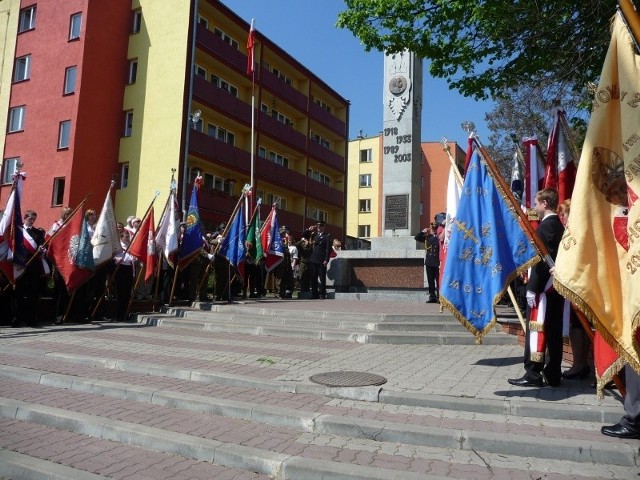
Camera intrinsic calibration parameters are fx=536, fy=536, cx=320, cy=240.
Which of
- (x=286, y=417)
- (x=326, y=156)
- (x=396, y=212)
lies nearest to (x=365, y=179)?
(x=326, y=156)

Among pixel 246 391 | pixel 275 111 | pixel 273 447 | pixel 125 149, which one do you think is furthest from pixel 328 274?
pixel 275 111

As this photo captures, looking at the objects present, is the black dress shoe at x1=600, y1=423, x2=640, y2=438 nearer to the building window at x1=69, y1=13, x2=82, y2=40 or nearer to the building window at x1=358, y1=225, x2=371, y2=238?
the building window at x1=69, y1=13, x2=82, y2=40

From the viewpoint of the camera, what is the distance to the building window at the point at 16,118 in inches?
1147

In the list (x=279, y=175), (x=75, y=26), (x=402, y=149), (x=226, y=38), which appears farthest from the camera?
(x=279, y=175)

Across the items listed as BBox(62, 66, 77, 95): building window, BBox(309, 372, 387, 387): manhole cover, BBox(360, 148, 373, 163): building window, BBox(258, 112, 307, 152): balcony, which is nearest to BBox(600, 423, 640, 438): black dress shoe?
BBox(309, 372, 387, 387): manhole cover

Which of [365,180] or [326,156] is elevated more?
[365,180]

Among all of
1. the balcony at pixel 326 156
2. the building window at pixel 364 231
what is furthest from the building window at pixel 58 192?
the building window at pixel 364 231

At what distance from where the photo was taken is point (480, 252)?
6.33 metres

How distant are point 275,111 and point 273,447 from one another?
35293mm

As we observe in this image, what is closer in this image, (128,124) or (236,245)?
(236,245)

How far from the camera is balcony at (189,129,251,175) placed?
28.5 m

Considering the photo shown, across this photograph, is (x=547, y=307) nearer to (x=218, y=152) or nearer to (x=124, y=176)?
(x=218, y=152)

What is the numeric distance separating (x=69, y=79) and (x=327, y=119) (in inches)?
815

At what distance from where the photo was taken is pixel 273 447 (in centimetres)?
434
